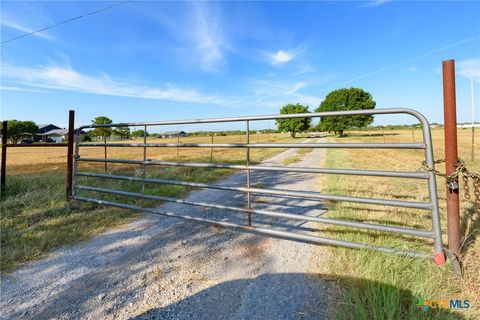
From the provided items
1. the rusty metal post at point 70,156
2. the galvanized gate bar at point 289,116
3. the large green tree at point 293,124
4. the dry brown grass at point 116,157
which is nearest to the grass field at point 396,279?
the galvanized gate bar at point 289,116

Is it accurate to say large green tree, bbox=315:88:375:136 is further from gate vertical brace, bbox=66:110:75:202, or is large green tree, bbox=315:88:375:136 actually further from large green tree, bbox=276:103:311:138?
gate vertical brace, bbox=66:110:75:202

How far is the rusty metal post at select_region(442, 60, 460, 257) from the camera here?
2.15 meters

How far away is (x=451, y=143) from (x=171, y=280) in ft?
9.57

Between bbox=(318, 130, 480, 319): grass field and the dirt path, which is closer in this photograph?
bbox=(318, 130, 480, 319): grass field

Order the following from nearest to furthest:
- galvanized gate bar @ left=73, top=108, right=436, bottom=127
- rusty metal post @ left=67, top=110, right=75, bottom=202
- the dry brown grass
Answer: galvanized gate bar @ left=73, top=108, right=436, bottom=127
rusty metal post @ left=67, top=110, right=75, bottom=202
the dry brown grass

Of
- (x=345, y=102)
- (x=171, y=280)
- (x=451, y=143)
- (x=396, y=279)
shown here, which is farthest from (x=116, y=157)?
(x=345, y=102)

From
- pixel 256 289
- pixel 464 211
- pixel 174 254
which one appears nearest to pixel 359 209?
pixel 464 211

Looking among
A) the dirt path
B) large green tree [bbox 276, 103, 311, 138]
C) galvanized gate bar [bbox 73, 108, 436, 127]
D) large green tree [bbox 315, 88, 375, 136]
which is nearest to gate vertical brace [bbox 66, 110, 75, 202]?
galvanized gate bar [bbox 73, 108, 436, 127]

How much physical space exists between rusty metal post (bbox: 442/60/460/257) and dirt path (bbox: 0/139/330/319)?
50.1 inches

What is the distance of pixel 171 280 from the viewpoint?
231cm

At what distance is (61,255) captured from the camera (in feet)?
9.40

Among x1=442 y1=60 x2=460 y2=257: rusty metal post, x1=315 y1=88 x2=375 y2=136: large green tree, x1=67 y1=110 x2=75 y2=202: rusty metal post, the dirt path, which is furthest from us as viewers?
x1=315 y1=88 x2=375 y2=136: large green tree

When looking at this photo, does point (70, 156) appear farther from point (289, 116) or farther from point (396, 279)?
point (396, 279)

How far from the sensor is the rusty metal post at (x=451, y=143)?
2150 millimetres
